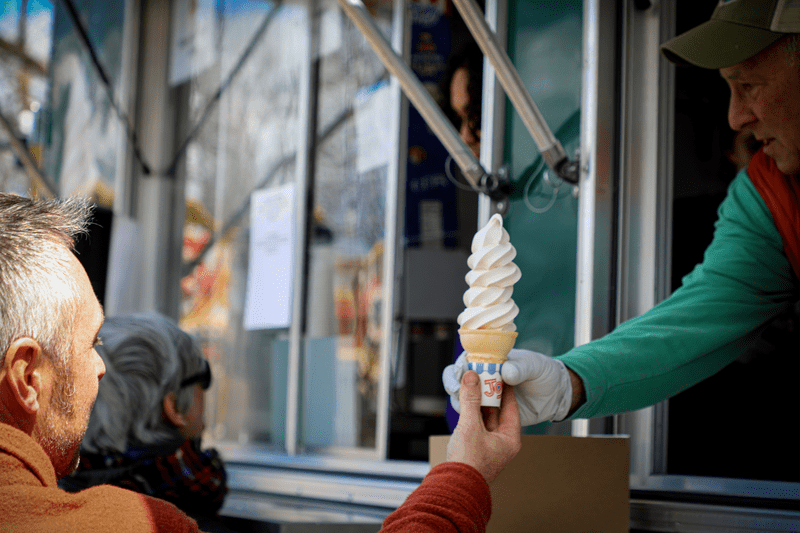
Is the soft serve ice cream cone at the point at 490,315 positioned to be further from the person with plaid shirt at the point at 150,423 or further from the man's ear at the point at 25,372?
the person with plaid shirt at the point at 150,423

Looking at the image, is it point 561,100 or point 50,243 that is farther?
point 561,100

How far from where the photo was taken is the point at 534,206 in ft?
8.18

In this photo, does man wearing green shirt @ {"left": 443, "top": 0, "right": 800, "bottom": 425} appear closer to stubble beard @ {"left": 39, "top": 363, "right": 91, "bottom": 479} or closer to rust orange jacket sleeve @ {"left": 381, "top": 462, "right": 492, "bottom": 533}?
rust orange jacket sleeve @ {"left": 381, "top": 462, "right": 492, "bottom": 533}

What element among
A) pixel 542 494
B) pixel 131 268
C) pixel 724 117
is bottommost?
pixel 542 494

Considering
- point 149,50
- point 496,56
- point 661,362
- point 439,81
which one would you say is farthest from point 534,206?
point 149,50

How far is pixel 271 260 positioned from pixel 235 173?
2.51ft

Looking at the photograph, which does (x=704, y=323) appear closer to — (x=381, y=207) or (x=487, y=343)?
(x=487, y=343)

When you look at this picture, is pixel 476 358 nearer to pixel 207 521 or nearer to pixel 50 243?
pixel 50 243

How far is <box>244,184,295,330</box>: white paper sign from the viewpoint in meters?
3.95

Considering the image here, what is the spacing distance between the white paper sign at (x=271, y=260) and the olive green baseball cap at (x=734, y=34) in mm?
2480

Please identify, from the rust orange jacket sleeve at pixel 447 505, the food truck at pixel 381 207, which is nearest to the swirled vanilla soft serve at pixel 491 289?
the rust orange jacket sleeve at pixel 447 505

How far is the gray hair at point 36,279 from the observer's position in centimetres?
113

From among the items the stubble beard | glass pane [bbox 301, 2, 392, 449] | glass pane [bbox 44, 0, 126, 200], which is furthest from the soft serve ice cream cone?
glass pane [bbox 44, 0, 126, 200]

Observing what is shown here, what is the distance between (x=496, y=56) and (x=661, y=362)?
90 centimetres
